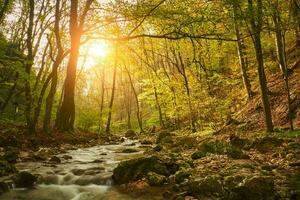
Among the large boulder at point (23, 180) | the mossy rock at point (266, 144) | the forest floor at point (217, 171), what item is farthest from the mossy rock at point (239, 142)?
the large boulder at point (23, 180)

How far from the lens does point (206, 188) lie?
6.58m

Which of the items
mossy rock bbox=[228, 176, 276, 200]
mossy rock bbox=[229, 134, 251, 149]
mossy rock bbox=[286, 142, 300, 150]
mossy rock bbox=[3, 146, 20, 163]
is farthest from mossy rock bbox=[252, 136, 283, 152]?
mossy rock bbox=[3, 146, 20, 163]

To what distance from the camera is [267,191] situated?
6.01m

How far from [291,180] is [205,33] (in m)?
7.44

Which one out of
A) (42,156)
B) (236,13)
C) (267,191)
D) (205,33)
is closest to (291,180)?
(267,191)

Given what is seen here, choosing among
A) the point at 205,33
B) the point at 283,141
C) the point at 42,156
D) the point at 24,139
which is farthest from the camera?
the point at 24,139

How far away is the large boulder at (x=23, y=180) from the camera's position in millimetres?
7603

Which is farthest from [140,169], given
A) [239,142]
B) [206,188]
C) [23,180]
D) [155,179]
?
[239,142]

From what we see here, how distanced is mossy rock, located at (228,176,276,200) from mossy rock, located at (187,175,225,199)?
33cm

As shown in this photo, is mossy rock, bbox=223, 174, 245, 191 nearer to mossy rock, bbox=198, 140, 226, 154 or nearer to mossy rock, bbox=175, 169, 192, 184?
mossy rock, bbox=175, 169, 192, 184

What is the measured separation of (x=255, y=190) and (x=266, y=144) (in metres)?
4.67

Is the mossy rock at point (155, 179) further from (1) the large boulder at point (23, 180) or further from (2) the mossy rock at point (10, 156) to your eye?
(2) the mossy rock at point (10, 156)

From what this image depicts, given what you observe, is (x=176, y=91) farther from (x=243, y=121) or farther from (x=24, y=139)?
(x=24, y=139)

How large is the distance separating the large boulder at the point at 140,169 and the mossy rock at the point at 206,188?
149 centimetres
